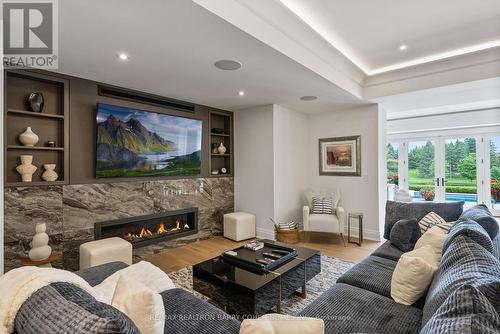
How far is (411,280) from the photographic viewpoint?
159 cm

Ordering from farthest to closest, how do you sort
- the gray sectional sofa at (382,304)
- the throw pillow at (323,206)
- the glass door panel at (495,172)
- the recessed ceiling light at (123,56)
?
the glass door panel at (495,172), the throw pillow at (323,206), the recessed ceiling light at (123,56), the gray sectional sofa at (382,304)

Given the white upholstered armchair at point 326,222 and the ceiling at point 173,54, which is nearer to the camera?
the ceiling at point 173,54

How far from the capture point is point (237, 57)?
2686 mm

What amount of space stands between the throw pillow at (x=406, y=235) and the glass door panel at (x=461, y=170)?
499cm

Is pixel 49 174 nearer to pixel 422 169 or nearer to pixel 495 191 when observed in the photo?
pixel 422 169

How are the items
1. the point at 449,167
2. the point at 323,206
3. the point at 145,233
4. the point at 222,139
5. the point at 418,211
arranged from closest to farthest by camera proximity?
the point at 418,211
the point at 145,233
the point at 323,206
the point at 222,139
the point at 449,167

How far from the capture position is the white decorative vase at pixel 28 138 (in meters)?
2.88

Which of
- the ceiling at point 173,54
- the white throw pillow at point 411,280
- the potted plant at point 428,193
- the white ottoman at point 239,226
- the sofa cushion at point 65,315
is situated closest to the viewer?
the sofa cushion at point 65,315

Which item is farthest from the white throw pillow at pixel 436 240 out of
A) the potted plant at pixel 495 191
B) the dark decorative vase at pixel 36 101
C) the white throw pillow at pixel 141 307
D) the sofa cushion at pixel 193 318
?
the potted plant at pixel 495 191

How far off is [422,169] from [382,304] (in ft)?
21.2

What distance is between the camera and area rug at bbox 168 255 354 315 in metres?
2.38

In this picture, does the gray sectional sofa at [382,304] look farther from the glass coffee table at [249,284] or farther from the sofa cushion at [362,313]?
the glass coffee table at [249,284]

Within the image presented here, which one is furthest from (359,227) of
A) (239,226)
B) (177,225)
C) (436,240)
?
(177,225)

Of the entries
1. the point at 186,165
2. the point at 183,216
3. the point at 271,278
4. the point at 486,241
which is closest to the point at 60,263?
the point at 183,216
